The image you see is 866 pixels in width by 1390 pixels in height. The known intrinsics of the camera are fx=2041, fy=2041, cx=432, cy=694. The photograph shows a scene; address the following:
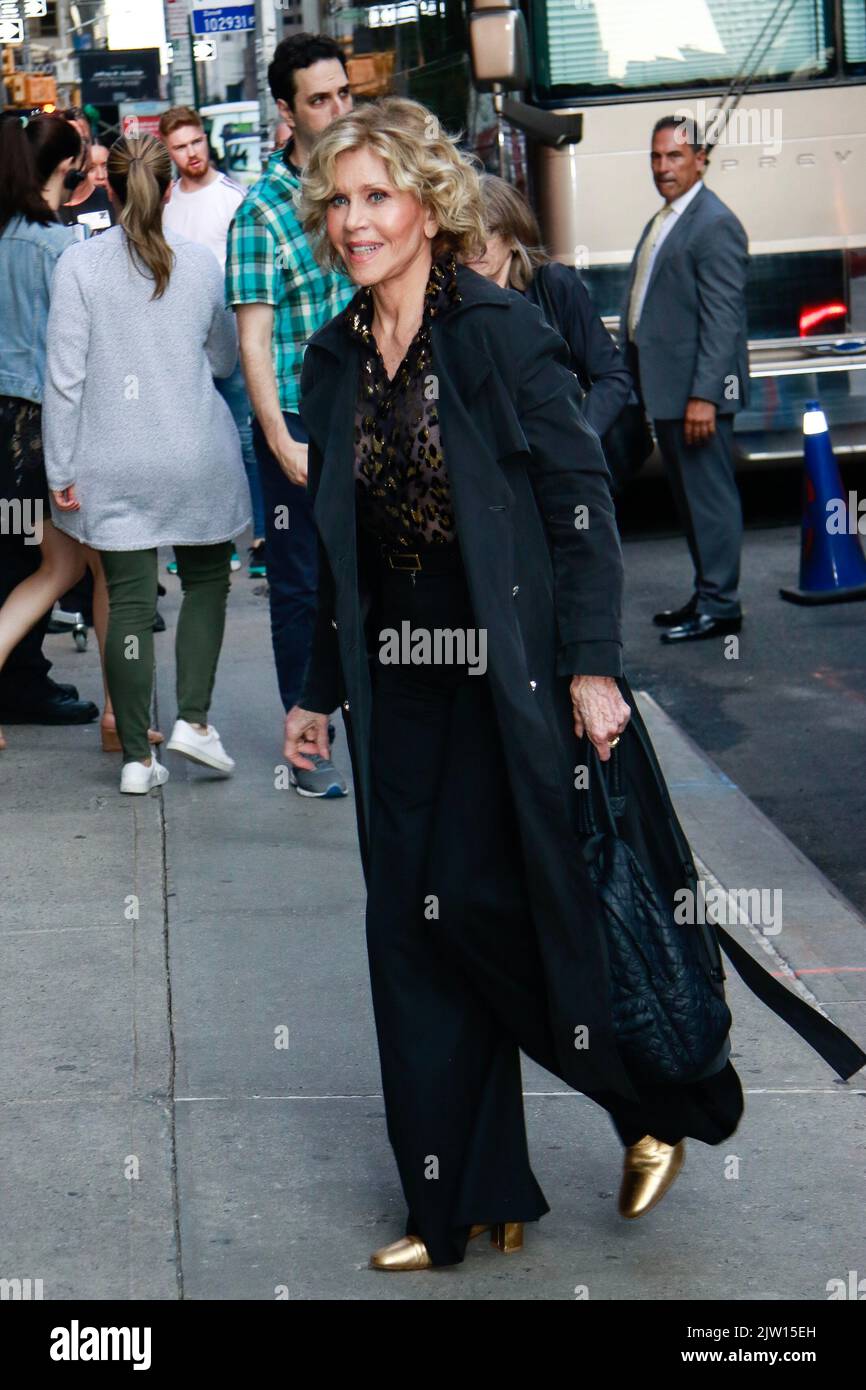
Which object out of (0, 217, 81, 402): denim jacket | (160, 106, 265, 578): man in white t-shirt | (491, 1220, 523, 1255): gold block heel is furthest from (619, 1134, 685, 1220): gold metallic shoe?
(160, 106, 265, 578): man in white t-shirt

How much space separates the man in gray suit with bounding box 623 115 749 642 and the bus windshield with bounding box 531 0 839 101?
1.55 meters

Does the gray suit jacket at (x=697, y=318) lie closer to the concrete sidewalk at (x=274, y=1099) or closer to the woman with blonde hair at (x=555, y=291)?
the woman with blonde hair at (x=555, y=291)

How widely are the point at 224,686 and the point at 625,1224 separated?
4.53 metres

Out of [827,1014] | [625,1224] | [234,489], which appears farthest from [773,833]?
[625,1224]

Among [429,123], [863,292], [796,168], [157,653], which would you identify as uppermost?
[429,123]

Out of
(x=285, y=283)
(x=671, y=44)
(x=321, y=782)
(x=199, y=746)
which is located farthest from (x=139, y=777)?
(x=671, y=44)

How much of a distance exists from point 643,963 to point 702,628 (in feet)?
18.5

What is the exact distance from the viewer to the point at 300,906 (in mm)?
5355

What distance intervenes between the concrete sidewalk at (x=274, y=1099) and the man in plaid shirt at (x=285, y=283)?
73cm

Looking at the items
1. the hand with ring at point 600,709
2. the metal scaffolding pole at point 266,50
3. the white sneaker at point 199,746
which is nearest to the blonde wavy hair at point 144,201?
the white sneaker at point 199,746

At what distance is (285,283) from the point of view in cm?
613

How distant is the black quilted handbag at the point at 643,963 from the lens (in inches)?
131

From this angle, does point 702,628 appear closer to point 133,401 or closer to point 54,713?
point 54,713
